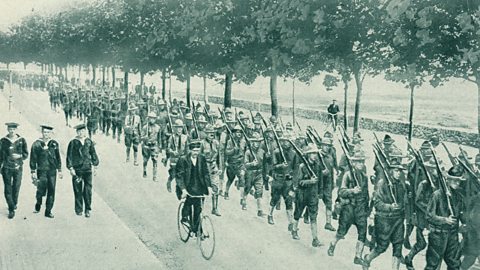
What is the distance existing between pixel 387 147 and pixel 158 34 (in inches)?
819

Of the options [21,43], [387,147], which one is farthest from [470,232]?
[21,43]

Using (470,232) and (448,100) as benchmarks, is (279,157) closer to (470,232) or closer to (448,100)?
(470,232)

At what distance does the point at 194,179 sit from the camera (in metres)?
9.39

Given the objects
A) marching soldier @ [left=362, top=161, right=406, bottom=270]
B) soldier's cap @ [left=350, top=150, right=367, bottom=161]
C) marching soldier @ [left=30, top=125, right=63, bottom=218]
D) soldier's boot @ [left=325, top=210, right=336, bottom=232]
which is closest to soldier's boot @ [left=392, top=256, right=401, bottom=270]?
marching soldier @ [left=362, top=161, right=406, bottom=270]

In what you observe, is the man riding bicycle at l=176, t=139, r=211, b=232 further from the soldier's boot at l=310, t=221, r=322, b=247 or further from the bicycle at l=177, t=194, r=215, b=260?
the soldier's boot at l=310, t=221, r=322, b=247

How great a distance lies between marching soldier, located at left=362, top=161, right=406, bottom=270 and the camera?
812 cm

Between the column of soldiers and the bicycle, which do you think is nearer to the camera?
the column of soldiers

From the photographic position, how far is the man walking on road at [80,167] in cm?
1151

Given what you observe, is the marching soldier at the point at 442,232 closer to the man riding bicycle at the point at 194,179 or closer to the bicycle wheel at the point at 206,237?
the bicycle wheel at the point at 206,237

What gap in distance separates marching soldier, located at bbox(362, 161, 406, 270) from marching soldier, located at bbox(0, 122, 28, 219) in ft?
22.3

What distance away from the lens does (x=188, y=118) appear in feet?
55.3

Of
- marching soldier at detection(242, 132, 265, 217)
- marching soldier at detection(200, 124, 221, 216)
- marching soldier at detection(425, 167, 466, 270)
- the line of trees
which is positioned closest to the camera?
marching soldier at detection(425, 167, 466, 270)

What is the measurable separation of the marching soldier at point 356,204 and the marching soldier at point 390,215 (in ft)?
1.70

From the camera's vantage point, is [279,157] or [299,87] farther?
[299,87]
